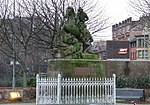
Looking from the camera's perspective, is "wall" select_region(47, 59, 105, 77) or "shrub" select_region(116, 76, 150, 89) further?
"shrub" select_region(116, 76, 150, 89)

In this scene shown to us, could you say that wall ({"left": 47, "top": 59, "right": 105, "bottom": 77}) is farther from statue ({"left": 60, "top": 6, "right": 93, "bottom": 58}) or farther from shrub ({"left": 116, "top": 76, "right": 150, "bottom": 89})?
shrub ({"left": 116, "top": 76, "right": 150, "bottom": 89})

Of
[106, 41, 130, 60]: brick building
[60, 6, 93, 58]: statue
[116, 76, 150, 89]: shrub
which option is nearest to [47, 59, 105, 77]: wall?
[60, 6, 93, 58]: statue

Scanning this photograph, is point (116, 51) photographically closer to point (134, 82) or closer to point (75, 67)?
point (134, 82)

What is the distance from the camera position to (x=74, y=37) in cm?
1938

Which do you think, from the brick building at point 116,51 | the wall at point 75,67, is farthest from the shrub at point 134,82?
the brick building at point 116,51

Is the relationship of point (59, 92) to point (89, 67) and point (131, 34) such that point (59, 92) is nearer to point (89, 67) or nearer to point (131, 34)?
point (89, 67)

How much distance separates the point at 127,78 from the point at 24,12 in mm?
11517

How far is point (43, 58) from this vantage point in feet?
189

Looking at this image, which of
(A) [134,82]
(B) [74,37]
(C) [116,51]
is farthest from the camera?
(C) [116,51]

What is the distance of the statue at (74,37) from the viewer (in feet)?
62.3

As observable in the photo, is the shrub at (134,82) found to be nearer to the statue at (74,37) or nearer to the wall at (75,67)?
the statue at (74,37)

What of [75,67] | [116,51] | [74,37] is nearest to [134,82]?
[74,37]

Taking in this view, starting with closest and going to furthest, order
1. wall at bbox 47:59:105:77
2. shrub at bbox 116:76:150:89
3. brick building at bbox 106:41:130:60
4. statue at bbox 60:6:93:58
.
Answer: wall at bbox 47:59:105:77 < statue at bbox 60:6:93:58 < shrub at bbox 116:76:150:89 < brick building at bbox 106:41:130:60

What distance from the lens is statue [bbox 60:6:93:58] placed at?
62.3ft
